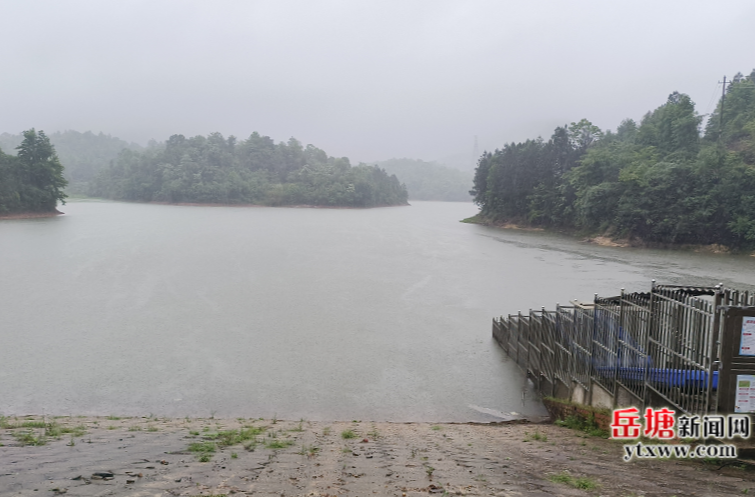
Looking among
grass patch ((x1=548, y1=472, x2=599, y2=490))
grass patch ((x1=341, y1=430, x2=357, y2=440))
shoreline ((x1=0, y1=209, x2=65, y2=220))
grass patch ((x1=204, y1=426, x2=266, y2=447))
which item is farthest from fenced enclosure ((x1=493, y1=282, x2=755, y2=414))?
shoreline ((x1=0, y1=209, x2=65, y2=220))

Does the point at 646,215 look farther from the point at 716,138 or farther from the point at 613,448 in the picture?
the point at 613,448

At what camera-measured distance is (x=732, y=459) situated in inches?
231

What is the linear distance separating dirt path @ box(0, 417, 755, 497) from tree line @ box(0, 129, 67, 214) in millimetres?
64546

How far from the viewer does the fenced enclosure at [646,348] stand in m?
6.08

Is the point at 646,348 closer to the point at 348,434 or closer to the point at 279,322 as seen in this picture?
the point at 348,434

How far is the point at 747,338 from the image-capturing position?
19.0ft

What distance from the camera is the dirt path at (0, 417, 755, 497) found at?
5188 mm

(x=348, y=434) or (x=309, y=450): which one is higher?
(x=309, y=450)

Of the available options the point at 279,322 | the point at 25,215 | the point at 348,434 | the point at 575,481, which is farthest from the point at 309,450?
the point at 25,215

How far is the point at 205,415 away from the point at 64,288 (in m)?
16.2

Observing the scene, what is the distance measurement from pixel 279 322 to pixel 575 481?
13.9m

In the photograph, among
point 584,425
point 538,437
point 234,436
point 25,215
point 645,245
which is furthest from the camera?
point 25,215

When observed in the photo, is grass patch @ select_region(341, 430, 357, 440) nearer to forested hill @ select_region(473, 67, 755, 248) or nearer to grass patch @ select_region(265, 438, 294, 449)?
grass patch @ select_region(265, 438, 294, 449)

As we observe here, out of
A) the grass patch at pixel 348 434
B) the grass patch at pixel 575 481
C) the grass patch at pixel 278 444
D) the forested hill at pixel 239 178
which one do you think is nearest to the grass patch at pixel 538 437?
the grass patch at pixel 575 481
